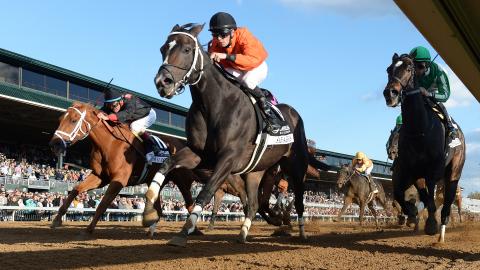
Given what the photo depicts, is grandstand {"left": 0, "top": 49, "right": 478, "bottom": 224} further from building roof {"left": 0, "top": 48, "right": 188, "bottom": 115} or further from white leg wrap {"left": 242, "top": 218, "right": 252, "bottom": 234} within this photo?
white leg wrap {"left": 242, "top": 218, "right": 252, "bottom": 234}

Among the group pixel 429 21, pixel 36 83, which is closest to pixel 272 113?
pixel 429 21

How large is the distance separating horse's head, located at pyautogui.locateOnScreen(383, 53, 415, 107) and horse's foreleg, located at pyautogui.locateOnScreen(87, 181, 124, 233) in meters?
4.25

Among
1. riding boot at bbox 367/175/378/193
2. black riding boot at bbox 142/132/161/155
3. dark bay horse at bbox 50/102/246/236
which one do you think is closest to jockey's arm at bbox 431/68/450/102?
dark bay horse at bbox 50/102/246/236

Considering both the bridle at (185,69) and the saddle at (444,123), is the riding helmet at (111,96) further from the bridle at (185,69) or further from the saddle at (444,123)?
the saddle at (444,123)

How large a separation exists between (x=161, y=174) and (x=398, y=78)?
319cm

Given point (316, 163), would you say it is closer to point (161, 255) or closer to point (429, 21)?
point (161, 255)

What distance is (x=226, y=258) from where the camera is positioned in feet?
17.7

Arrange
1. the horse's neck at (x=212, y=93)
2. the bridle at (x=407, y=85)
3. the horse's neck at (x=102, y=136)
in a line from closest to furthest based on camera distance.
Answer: the horse's neck at (x=212, y=93), the bridle at (x=407, y=85), the horse's neck at (x=102, y=136)

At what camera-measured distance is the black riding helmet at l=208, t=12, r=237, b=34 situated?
21.1ft

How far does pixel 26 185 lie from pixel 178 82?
16984 millimetres

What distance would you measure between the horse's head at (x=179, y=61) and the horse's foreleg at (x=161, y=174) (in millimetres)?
717

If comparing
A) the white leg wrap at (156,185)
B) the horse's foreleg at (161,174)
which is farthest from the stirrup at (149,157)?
the white leg wrap at (156,185)

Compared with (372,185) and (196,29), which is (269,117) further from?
(372,185)

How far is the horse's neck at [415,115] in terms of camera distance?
705 centimetres
